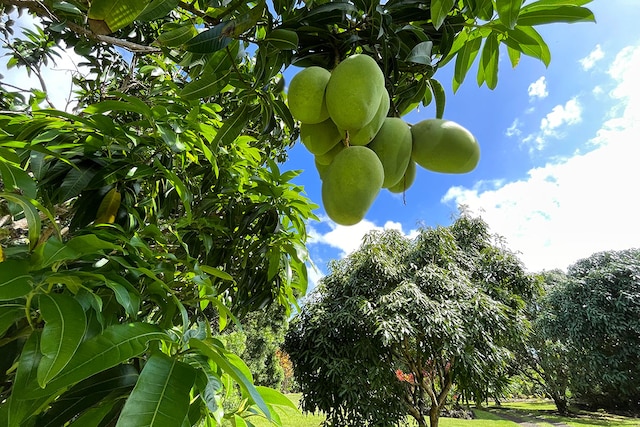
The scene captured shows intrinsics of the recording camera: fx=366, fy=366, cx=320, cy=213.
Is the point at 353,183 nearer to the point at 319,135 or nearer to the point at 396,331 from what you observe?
the point at 319,135

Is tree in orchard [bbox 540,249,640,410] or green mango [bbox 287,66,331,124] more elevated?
tree in orchard [bbox 540,249,640,410]

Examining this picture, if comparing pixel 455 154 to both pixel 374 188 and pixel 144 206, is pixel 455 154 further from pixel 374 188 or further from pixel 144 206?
pixel 144 206

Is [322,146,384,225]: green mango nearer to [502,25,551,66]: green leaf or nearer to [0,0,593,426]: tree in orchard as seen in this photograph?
[0,0,593,426]: tree in orchard

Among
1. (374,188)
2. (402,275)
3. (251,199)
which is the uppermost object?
(402,275)

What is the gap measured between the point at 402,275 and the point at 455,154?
613 cm

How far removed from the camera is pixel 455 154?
2.10 ft

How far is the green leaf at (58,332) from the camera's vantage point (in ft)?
1.34

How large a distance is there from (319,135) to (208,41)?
0.25m

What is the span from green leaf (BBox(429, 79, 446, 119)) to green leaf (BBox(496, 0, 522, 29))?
0.16 m

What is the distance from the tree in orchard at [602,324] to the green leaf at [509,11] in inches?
475

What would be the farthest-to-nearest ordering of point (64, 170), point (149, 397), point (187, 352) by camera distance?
point (64, 170) → point (187, 352) → point (149, 397)

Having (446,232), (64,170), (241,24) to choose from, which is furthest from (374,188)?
(446,232)

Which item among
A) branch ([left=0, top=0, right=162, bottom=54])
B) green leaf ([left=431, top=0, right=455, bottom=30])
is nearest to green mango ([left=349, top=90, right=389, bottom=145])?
green leaf ([left=431, top=0, right=455, bottom=30])

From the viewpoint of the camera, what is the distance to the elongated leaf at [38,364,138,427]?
1.91 feet
